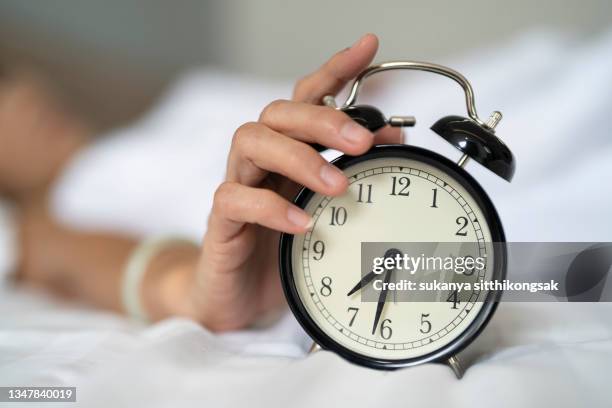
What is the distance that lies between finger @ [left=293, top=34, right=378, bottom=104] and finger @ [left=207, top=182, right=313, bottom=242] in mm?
232

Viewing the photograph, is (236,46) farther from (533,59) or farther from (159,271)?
(159,271)

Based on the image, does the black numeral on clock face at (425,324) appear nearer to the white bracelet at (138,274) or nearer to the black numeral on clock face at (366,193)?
the black numeral on clock face at (366,193)

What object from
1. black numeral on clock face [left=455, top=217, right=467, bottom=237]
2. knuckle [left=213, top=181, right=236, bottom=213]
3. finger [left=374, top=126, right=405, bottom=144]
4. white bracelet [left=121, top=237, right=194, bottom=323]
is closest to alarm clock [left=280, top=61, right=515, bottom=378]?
black numeral on clock face [left=455, top=217, right=467, bottom=237]

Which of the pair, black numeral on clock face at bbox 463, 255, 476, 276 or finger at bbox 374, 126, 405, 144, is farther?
finger at bbox 374, 126, 405, 144

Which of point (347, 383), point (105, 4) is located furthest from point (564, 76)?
point (105, 4)

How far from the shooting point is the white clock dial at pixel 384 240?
2.32 ft

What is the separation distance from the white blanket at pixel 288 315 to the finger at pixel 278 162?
23cm

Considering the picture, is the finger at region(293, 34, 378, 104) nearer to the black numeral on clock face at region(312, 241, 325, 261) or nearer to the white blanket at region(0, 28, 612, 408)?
the black numeral on clock face at region(312, 241, 325, 261)

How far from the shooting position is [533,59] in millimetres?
1613

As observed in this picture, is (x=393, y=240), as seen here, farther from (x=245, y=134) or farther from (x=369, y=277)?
(x=245, y=134)

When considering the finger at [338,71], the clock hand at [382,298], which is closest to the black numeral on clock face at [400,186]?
the clock hand at [382,298]

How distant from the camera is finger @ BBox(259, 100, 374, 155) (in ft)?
2.21

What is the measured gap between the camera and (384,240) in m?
0.71

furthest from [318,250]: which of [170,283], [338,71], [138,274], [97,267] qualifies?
[97,267]
